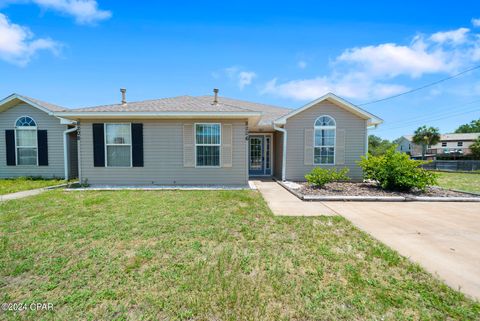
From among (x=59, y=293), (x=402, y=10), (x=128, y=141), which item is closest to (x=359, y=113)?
(x=402, y=10)

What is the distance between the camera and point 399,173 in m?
6.77

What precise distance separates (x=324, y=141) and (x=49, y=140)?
1270 cm

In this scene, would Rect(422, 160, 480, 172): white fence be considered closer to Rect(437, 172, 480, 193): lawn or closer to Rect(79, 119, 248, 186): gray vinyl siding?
Rect(437, 172, 480, 193): lawn

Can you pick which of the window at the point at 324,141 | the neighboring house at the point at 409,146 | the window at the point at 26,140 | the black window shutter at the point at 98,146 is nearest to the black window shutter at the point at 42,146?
the window at the point at 26,140

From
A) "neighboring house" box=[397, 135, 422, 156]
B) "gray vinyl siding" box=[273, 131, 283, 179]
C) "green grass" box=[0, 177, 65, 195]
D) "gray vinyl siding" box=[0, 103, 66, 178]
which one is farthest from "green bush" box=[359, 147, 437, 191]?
"neighboring house" box=[397, 135, 422, 156]

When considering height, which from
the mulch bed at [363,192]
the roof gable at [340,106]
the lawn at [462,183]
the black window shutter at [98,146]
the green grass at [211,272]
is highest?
the roof gable at [340,106]

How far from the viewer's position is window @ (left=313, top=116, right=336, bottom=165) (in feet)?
29.8

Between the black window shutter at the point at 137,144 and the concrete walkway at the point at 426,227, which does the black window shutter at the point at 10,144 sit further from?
the concrete walkway at the point at 426,227

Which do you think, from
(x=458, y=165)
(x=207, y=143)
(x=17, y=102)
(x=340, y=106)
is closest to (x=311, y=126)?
(x=340, y=106)

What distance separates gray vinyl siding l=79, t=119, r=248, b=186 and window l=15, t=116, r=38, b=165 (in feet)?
12.8

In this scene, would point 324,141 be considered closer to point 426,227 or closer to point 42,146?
point 426,227

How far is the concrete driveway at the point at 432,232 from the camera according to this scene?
2514 millimetres

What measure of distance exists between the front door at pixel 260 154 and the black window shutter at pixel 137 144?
5436 mm

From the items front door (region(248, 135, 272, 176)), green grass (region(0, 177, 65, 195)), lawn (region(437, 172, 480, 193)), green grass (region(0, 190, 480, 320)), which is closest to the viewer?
green grass (region(0, 190, 480, 320))
